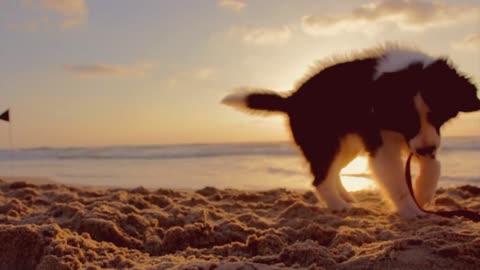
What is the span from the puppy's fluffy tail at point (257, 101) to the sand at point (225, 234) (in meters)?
0.89

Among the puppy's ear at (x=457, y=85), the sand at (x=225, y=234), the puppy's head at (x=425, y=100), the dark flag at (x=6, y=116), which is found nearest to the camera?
the sand at (x=225, y=234)

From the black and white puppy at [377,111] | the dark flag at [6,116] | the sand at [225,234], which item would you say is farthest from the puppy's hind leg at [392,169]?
the dark flag at [6,116]

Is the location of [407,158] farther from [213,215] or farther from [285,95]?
[213,215]

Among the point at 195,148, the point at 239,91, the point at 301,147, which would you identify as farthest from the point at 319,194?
the point at 195,148

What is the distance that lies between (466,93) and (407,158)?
756 mm

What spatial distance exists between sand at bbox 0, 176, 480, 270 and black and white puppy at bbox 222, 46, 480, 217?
35 cm

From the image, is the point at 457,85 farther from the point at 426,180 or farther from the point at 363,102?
the point at 426,180

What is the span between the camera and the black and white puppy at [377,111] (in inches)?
159

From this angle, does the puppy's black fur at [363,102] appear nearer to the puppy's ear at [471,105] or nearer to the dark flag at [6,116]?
the puppy's ear at [471,105]

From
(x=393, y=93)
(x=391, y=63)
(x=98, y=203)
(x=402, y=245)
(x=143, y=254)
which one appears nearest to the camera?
(x=402, y=245)

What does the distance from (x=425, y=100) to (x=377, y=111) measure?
1.40 ft

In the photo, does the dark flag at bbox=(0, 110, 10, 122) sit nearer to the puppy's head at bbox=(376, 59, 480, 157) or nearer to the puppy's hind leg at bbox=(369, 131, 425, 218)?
the puppy's hind leg at bbox=(369, 131, 425, 218)

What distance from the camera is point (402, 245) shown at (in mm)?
2670

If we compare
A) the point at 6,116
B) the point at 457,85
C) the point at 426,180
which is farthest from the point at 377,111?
the point at 6,116
